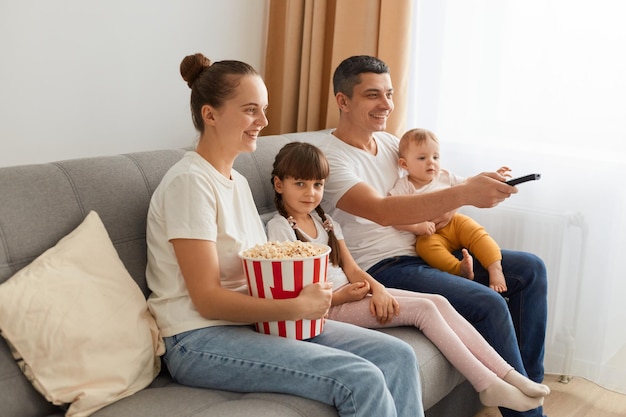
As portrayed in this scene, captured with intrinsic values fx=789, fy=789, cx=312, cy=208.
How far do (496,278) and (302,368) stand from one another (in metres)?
1.04

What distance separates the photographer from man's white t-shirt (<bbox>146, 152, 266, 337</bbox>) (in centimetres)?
196

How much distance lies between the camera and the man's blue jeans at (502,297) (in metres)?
2.47

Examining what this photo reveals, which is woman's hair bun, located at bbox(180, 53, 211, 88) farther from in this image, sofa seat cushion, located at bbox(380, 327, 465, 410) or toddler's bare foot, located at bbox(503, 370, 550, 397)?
toddler's bare foot, located at bbox(503, 370, 550, 397)

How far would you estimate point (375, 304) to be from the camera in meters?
2.35

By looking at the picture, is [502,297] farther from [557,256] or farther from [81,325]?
[81,325]

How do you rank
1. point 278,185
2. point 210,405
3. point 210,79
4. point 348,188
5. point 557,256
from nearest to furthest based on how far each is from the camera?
point 210,405
point 210,79
point 278,185
point 348,188
point 557,256

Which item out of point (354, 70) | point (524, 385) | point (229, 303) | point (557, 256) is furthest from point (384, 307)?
point (557, 256)

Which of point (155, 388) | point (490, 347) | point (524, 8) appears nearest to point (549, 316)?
point (490, 347)

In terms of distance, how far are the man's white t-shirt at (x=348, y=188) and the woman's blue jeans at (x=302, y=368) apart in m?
0.70

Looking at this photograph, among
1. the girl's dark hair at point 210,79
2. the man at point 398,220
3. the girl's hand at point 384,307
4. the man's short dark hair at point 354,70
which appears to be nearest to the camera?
the girl's dark hair at point 210,79

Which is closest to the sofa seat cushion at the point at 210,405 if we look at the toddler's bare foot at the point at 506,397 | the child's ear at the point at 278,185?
the toddler's bare foot at the point at 506,397

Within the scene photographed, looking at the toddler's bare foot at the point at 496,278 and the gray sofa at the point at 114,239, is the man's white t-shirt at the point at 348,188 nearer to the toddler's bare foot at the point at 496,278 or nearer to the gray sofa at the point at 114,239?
the toddler's bare foot at the point at 496,278

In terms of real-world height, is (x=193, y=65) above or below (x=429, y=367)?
above

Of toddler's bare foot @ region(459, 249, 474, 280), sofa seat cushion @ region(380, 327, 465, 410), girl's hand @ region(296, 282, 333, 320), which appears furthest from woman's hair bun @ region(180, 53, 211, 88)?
toddler's bare foot @ region(459, 249, 474, 280)
